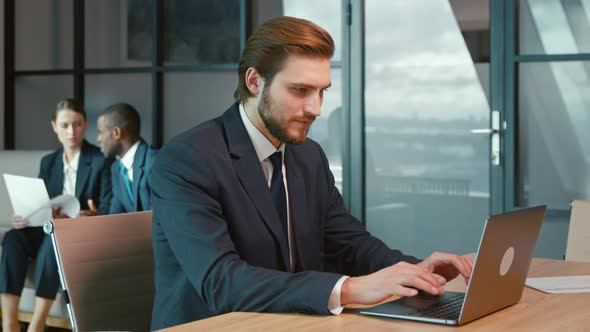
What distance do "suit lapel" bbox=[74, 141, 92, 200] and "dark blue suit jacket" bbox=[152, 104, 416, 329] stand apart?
3062mm

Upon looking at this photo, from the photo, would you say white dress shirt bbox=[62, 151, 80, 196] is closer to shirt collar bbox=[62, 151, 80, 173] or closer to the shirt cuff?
shirt collar bbox=[62, 151, 80, 173]

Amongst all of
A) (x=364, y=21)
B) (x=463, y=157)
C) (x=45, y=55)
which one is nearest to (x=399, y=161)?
(x=463, y=157)

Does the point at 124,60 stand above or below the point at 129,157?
above

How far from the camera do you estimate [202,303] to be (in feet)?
6.88

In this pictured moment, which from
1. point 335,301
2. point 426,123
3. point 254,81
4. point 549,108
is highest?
point 254,81

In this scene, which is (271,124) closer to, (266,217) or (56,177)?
(266,217)

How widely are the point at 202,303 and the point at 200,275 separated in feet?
0.55

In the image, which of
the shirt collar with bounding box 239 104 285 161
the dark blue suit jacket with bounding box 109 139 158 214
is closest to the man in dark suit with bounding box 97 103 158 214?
the dark blue suit jacket with bounding box 109 139 158 214

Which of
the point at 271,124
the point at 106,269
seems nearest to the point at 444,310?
the point at 271,124

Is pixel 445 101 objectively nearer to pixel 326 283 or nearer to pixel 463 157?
pixel 463 157

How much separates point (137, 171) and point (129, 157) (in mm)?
212

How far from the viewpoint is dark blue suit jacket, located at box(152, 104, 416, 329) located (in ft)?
6.19

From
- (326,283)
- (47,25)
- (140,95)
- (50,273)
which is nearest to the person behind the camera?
(326,283)

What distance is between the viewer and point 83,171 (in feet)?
17.5
